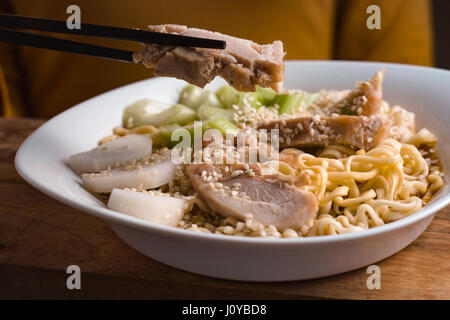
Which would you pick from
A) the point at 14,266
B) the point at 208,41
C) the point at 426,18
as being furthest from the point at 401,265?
the point at 426,18

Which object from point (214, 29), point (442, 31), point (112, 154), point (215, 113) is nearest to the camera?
point (112, 154)

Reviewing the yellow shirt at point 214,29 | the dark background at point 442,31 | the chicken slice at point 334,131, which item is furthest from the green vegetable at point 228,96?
the dark background at point 442,31

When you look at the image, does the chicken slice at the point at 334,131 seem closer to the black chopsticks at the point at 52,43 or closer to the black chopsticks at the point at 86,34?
the black chopsticks at the point at 86,34

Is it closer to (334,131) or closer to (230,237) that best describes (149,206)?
(230,237)

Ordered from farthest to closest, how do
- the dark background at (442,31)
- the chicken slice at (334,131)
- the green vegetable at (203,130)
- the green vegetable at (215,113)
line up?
the dark background at (442,31) → the green vegetable at (215,113) → the green vegetable at (203,130) → the chicken slice at (334,131)
